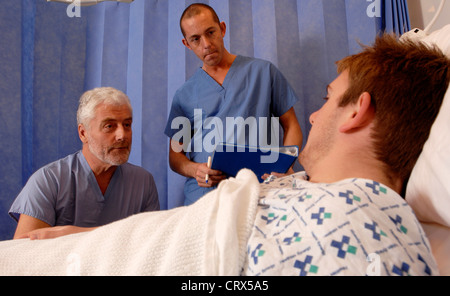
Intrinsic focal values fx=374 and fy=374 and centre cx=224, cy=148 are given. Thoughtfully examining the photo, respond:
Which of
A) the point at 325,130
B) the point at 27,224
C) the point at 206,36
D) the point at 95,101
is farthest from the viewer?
the point at 206,36

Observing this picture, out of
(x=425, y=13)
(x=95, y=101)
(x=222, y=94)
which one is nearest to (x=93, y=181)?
(x=95, y=101)

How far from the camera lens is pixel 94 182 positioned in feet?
4.77

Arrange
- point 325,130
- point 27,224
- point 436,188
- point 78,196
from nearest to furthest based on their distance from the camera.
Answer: point 436,188 < point 325,130 < point 27,224 < point 78,196

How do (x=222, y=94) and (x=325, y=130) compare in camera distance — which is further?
(x=222, y=94)

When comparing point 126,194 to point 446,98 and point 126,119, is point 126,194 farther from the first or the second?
point 446,98

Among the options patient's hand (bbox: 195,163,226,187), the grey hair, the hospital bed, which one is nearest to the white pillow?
the hospital bed

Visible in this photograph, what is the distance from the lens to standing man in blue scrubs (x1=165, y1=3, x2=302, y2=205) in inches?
62.0

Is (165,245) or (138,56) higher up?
A: (138,56)

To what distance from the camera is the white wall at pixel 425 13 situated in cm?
145

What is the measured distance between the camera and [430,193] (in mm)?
692

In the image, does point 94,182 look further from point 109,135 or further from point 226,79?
point 226,79

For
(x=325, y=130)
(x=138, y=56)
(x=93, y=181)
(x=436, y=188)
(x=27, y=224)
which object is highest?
(x=138, y=56)

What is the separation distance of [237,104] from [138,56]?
73 centimetres

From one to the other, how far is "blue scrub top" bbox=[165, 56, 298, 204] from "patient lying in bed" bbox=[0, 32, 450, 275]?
0.72 m
